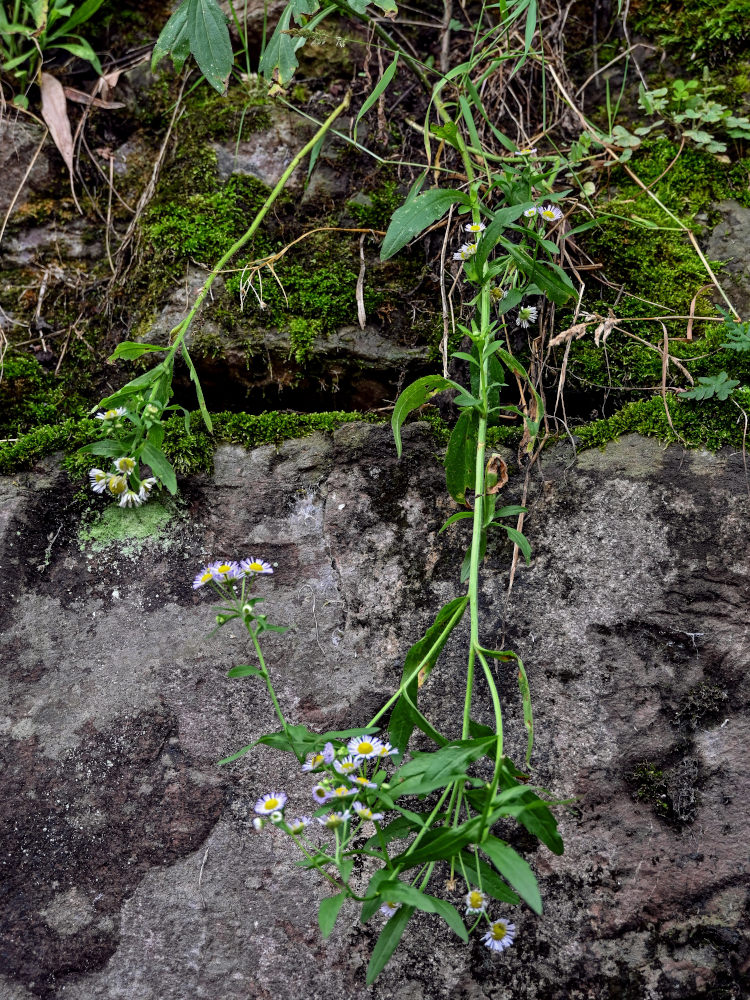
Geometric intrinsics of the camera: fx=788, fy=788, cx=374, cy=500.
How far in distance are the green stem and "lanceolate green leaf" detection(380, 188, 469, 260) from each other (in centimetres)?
46

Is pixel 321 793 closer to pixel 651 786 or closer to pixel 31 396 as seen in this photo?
pixel 651 786

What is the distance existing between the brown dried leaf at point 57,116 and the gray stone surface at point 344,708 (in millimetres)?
1139

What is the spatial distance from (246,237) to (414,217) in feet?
A: 1.66

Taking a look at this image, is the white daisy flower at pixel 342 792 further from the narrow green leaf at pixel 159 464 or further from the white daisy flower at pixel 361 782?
the narrow green leaf at pixel 159 464

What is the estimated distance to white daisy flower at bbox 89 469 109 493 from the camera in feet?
5.69

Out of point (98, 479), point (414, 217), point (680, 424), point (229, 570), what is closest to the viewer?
point (229, 570)

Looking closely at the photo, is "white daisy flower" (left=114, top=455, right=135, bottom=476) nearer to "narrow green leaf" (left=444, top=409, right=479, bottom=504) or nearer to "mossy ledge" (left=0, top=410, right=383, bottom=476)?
"mossy ledge" (left=0, top=410, right=383, bottom=476)

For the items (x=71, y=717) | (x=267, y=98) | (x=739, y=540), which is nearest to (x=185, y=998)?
(x=71, y=717)

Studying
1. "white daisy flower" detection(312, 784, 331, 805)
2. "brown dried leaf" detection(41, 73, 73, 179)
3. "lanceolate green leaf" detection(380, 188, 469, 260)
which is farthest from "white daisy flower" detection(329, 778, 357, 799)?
"brown dried leaf" detection(41, 73, 73, 179)

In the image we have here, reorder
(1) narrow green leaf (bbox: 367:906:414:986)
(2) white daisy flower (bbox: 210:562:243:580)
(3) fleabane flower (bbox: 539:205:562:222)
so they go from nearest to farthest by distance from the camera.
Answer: (1) narrow green leaf (bbox: 367:906:414:986), (2) white daisy flower (bbox: 210:562:243:580), (3) fleabane flower (bbox: 539:205:562:222)

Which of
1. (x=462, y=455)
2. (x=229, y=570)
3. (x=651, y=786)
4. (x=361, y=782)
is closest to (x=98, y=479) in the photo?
(x=229, y=570)

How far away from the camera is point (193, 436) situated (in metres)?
1.94

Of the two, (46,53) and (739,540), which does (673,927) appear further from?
(46,53)

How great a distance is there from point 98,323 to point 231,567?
111 cm
